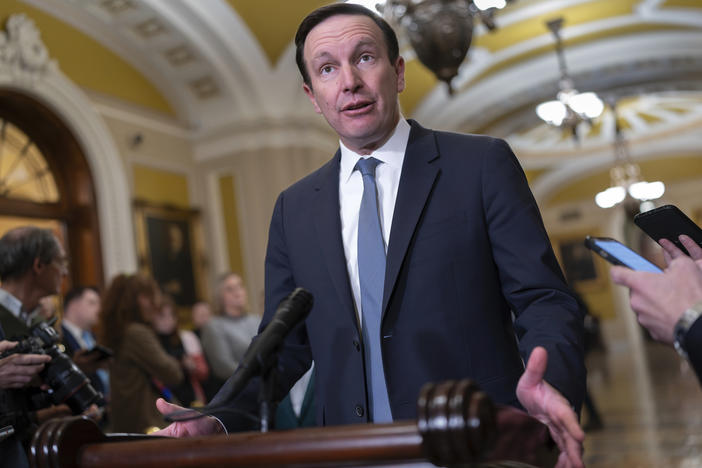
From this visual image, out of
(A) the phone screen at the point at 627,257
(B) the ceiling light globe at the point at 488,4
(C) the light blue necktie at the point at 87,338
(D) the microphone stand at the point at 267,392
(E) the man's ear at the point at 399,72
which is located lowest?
(D) the microphone stand at the point at 267,392

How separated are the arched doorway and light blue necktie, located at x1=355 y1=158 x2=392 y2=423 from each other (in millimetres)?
6008

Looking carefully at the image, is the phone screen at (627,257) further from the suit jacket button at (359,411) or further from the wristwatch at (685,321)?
the suit jacket button at (359,411)

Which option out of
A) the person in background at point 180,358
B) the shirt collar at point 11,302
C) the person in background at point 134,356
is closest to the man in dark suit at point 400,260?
the shirt collar at point 11,302

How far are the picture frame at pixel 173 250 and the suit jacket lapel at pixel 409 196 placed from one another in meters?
6.33

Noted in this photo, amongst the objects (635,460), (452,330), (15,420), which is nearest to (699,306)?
(452,330)

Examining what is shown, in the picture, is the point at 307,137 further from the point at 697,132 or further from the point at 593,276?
the point at 593,276

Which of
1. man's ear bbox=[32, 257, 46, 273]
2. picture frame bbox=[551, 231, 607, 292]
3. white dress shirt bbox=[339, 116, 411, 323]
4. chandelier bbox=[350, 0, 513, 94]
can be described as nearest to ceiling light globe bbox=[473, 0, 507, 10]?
chandelier bbox=[350, 0, 513, 94]

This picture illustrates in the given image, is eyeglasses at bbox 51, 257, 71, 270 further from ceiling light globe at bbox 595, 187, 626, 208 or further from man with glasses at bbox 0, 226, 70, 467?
ceiling light globe at bbox 595, 187, 626, 208

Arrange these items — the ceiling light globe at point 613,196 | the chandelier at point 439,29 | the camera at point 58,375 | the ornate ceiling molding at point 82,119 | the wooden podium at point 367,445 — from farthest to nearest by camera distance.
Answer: the ceiling light globe at point 613,196 → the ornate ceiling molding at point 82,119 → the chandelier at point 439,29 → the camera at point 58,375 → the wooden podium at point 367,445

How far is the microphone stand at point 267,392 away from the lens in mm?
1058

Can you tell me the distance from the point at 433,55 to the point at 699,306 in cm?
374

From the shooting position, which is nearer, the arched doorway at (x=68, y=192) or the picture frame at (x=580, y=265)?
the arched doorway at (x=68, y=192)

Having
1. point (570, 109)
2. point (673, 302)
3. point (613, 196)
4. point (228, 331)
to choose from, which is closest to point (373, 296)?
point (673, 302)

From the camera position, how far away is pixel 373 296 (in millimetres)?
1537
